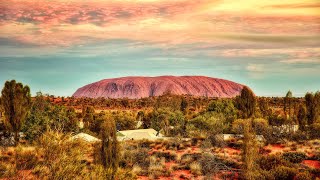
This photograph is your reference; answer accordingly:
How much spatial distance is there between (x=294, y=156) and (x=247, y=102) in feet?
43.3

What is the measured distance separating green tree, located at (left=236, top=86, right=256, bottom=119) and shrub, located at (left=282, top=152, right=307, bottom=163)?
12164 millimetres

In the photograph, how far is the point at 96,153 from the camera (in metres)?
19.5

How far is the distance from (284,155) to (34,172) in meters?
20.4

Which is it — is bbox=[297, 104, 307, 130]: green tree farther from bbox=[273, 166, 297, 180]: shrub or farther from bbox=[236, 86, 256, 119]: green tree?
bbox=[273, 166, 297, 180]: shrub

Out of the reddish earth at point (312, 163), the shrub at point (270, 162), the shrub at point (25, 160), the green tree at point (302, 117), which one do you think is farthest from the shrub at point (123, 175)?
the green tree at point (302, 117)

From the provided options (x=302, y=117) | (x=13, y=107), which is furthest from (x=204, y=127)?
(x=13, y=107)

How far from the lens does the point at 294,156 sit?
2650cm

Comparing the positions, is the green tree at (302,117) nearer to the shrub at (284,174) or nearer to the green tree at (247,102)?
the green tree at (247,102)

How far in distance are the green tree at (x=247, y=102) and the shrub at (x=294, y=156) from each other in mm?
12164

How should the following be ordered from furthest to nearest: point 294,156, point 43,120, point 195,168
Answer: point 43,120 → point 294,156 → point 195,168

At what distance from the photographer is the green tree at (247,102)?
39.0 m

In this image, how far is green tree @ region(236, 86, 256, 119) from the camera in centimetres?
3897

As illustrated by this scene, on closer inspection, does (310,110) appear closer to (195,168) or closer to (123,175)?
(195,168)

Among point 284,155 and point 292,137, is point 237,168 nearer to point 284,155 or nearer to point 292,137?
point 284,155
